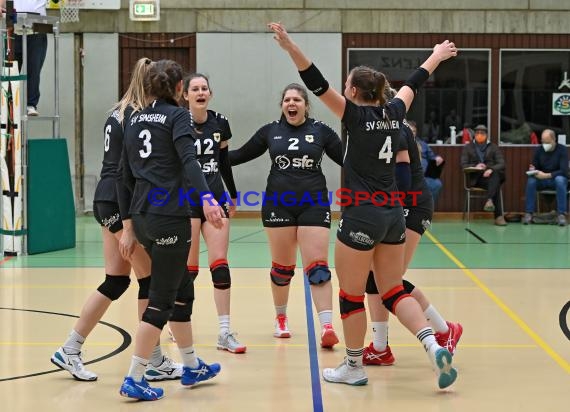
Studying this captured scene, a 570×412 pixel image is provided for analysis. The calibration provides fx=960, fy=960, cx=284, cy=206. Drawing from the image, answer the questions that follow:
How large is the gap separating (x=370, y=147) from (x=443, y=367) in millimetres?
1409

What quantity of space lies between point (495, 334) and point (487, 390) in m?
1.73

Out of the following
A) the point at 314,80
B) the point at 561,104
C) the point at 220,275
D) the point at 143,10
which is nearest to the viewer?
the point at 314,80

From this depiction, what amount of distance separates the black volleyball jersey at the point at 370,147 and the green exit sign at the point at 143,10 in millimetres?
11885

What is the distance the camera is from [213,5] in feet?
58.6

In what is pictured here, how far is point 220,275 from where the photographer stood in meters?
7.45

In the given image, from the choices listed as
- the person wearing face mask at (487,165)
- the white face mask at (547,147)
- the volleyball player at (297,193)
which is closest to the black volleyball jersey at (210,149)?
the volleyball player at (297,193)

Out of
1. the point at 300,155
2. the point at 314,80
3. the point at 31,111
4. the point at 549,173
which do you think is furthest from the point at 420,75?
the point at 549,173

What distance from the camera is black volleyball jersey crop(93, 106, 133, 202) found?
6246 mm

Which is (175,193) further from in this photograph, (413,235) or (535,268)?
(535,268)

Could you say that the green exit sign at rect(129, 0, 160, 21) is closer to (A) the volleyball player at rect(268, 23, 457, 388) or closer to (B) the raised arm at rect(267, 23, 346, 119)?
(A) the volleyball player at rect(268, 23, 457, 388)

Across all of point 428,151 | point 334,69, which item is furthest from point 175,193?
point 334,69

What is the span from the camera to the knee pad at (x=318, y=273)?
7293 mm

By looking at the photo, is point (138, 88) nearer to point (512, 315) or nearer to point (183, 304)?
point (183, 304)

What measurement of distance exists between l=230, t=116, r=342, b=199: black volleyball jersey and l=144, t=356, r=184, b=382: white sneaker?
1789mm
